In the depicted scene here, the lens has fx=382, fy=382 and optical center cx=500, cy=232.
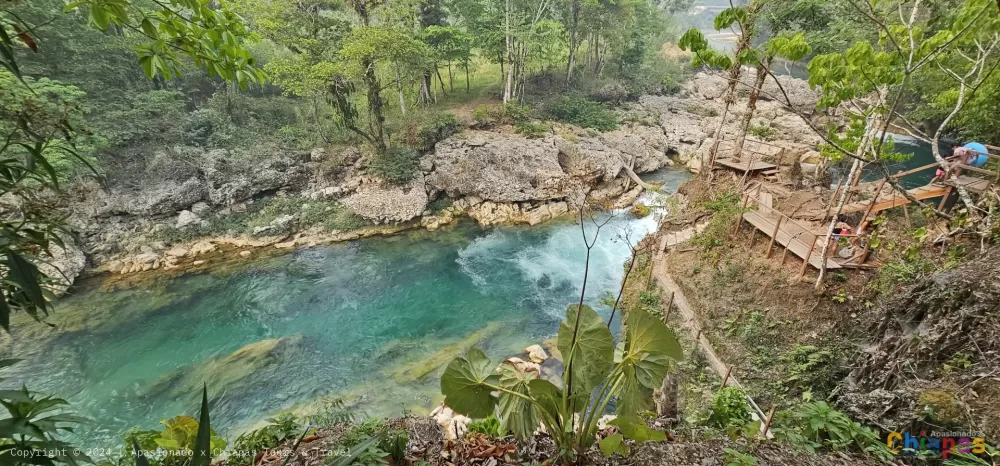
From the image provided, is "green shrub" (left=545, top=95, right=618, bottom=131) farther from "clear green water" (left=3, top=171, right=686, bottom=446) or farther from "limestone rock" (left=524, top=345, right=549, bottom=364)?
"limestone rock" (left=524, top=345, right=549, bottom=364)

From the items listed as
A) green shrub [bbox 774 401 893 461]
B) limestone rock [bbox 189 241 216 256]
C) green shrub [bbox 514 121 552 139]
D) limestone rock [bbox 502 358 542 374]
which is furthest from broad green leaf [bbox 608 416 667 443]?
green shrub [bbox 514 121 552 139]

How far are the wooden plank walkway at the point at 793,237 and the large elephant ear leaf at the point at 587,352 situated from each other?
203 inches

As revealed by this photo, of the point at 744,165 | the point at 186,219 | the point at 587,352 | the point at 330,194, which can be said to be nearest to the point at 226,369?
the point at 186,219

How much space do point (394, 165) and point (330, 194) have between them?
2480 mm

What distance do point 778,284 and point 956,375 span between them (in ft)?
11.2

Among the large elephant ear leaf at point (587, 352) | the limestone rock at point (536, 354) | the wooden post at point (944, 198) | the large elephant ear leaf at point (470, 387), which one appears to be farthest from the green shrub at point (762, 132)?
the large elephant ear leaf at point (470, 387)

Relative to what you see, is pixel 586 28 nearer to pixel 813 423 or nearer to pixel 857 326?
pixel 857 326

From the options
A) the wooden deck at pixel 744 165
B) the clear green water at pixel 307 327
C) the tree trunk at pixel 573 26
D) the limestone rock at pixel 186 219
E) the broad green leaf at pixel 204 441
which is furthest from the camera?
the tree trunk at pixel 573 26

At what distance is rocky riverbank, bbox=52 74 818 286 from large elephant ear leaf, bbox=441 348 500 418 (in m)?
9.88

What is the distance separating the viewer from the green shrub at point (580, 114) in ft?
60.9

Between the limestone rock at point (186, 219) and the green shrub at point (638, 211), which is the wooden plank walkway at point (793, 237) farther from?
the limestone rock at point (186, 219)

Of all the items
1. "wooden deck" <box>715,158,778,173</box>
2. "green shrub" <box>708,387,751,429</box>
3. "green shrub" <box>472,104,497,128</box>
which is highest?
"green shrub" <box>472,104,497,128</box>

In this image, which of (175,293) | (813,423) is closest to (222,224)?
(175,293)

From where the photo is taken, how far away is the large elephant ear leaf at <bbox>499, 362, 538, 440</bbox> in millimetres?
2414
